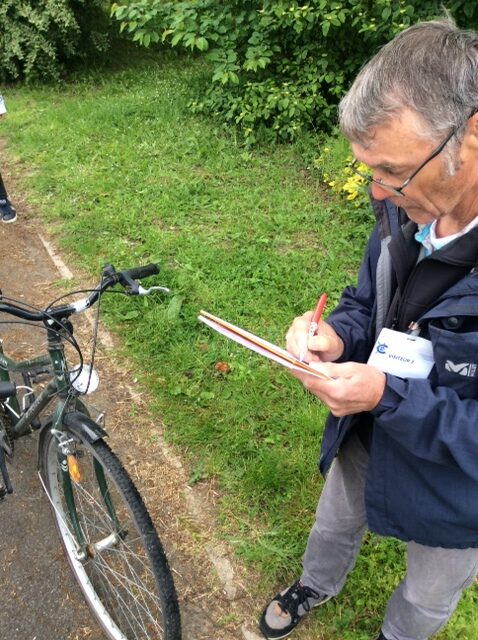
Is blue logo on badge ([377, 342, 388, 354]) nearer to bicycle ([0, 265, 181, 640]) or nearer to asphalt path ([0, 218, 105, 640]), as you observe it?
bicycle ([0, 265, 181, 640])

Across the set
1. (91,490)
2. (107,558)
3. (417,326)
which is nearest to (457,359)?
(417,326)

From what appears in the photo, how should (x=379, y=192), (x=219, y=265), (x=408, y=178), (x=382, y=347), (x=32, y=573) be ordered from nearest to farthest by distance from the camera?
1. (x=408, y=178)
2. (x=379, y=192)
3. (x=382, y=347)
4. (x=32, y=573)
5. (x=219, y=265)

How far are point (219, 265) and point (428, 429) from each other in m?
2.96

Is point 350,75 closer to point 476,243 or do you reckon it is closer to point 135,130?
point 135,130

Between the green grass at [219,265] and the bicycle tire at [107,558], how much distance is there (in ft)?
1.62

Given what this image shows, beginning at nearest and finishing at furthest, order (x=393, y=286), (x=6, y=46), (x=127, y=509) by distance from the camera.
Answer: (x=393, y=286) < (x=127, y=509) < (x=6, y=46)

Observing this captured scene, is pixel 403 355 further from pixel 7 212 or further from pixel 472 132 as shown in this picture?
pixel 7 212

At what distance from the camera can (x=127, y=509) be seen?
187 cm

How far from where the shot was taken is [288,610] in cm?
220

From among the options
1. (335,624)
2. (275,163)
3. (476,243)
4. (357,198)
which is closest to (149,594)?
(335,624)

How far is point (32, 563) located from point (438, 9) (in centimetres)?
494

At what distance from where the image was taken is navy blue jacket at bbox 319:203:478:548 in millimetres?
→ 1287

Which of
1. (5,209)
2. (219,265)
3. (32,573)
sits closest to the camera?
(32,573)

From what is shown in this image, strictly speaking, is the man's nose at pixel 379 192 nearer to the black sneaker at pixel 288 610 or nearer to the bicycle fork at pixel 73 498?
the bicycle fork at pixel 73 498
